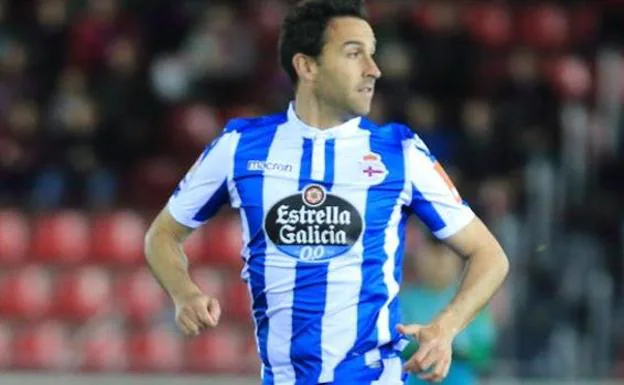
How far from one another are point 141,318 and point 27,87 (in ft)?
8.40

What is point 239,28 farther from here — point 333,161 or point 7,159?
point 333,161

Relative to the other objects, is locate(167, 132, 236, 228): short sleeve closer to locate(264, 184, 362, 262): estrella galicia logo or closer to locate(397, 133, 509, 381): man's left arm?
locate(264, 184, 362, 262): estrella galicia logo

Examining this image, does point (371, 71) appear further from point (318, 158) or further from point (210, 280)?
point (210, 280)

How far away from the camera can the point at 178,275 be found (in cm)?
576

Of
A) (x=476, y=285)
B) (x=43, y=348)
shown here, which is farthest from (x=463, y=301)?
(x=43, y=348)

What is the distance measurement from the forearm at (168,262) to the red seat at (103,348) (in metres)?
7.19

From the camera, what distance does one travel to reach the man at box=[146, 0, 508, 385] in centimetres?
557

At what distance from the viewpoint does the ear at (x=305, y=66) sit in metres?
5.76

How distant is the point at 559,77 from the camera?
14070 millimetres

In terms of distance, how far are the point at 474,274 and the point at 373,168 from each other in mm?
436

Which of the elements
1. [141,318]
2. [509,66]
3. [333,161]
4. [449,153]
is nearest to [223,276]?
[141,318]

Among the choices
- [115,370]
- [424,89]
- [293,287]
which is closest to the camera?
[293,287]

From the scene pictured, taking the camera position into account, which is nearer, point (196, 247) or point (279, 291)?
point (279, 291)

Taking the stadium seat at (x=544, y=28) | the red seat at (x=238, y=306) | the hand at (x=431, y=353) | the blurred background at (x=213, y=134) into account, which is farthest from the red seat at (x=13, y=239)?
the hand at (x=431, y=353)
